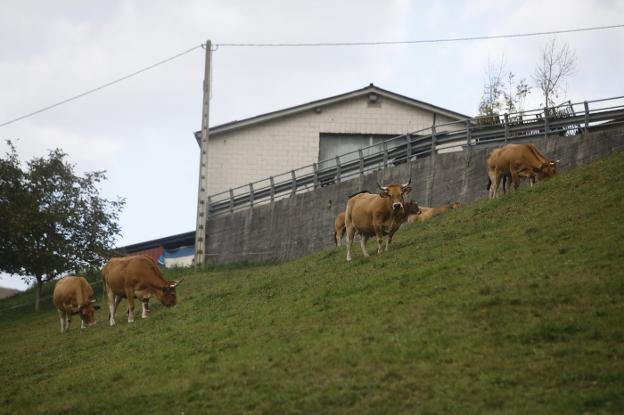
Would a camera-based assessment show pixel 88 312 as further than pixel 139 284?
Yes

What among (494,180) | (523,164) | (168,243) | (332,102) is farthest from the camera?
(168,243)

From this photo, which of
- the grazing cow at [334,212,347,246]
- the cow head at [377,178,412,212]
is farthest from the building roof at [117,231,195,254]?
the cow head at [377,178,412,212]

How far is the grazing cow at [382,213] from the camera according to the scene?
86.6 feet

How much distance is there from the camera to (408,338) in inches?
692

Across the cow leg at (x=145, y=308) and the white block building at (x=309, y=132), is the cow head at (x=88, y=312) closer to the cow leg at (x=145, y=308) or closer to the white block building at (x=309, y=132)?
the cow leg at (x=145, y=308)

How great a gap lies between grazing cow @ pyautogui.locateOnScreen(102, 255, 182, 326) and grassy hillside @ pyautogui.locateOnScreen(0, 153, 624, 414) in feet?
2.20

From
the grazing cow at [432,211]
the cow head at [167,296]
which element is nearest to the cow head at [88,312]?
the cow head at [167,296]

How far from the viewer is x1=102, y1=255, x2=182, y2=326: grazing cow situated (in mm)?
28438

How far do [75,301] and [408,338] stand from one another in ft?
51.8

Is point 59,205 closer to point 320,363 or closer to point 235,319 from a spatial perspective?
point 235,319

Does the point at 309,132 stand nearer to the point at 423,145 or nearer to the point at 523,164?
the point at 423,145

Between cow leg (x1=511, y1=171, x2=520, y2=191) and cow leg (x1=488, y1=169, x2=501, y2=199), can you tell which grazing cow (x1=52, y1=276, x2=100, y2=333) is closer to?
cow leg (x1=488, y1=169, x2=501, y2=199)

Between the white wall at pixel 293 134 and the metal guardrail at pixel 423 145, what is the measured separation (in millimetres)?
739

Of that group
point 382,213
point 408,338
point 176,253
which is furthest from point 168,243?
point 408,338
